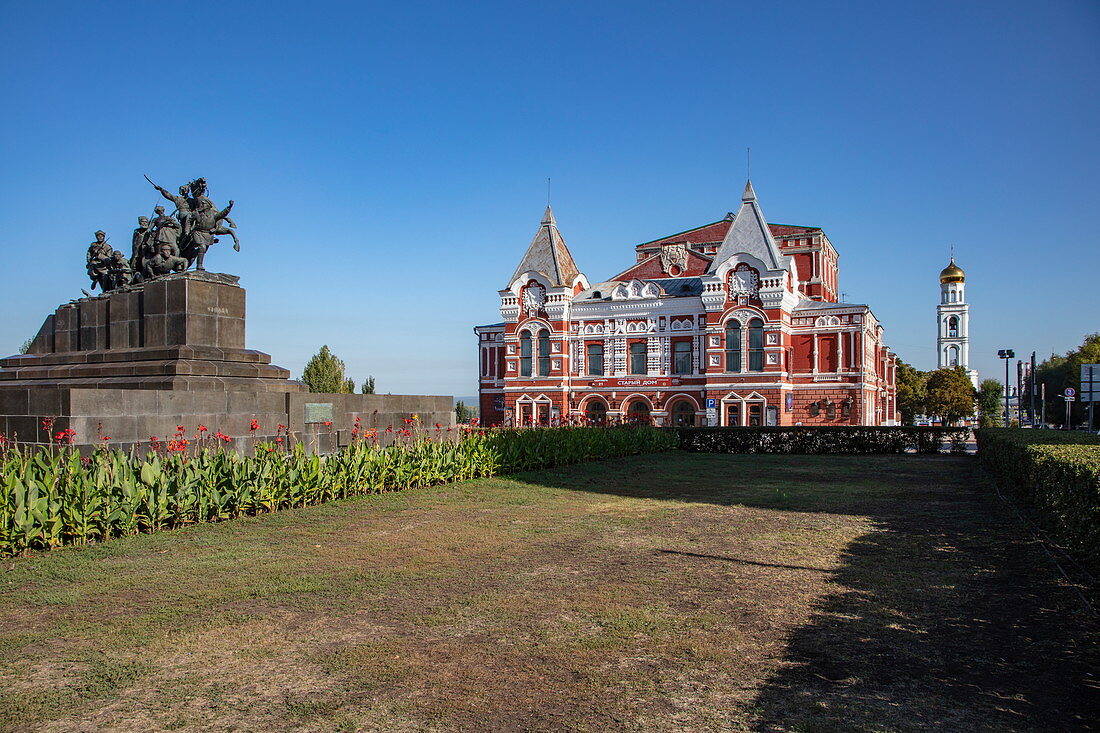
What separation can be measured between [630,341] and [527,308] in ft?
20.9

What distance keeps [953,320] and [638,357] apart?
65792 millimetres

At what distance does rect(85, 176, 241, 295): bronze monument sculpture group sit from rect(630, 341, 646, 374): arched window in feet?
93.4

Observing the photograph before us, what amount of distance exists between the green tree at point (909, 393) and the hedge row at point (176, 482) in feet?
223

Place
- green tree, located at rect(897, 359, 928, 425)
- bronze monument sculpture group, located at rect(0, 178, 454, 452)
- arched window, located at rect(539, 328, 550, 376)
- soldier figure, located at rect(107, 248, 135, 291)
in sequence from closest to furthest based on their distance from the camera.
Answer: bronze monument sculpture group, located at rect(0, 178, 454, 452) < soldier figure, located at rect(107, 248, 135, 291) < arched window, located at rect(539, 328, 550, 376) < green tree, located at rect(897, 359, 928, 425)

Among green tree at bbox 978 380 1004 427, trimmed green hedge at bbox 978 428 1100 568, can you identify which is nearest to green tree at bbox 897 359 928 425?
green tree at bbox 978 380 1004 427

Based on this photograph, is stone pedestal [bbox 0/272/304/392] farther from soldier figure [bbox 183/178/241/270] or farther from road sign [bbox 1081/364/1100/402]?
road sign [bbox 1081/364/1100/402]

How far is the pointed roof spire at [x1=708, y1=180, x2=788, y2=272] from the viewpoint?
133 ft

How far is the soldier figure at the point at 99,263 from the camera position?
1947 centimetres

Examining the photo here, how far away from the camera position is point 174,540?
9.14m

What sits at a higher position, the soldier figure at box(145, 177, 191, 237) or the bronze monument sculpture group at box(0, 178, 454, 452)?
the soldier figure at box(145, 177, 191, 237)

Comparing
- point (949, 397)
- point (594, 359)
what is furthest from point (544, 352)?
point (949, 397)

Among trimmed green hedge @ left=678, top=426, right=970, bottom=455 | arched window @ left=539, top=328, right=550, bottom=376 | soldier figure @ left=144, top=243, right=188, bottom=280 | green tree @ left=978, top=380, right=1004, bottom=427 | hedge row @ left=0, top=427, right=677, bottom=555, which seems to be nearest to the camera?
hedge row @ left=0, top=427, right=677, bottom=555

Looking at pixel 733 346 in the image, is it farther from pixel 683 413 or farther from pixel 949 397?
pixel 949 397

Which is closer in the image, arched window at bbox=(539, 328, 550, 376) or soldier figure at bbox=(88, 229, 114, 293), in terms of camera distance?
soldier figure at bbox=(88, 229, 114, 293)
